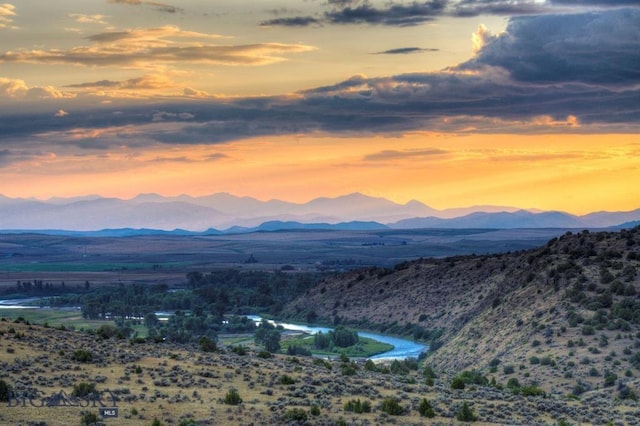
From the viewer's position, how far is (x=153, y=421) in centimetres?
4091

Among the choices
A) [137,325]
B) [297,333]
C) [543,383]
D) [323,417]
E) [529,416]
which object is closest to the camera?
[323,417]

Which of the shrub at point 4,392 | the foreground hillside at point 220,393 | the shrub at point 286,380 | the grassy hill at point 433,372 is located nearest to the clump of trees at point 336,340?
the grassy hill at point 433,372

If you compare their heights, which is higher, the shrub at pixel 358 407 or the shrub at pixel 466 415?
the shrub at pixel 358 407

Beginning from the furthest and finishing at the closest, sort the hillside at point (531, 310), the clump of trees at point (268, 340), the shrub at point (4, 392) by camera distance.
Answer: the clump of trees at point (268, 340)
the hillside at point (531, 310)
the shrub at point (4, 392)

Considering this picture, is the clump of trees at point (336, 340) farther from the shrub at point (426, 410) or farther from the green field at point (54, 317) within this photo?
the shrub at point (426, 410)

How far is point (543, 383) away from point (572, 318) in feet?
52.4

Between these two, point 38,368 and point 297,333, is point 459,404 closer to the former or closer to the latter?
point 38,368

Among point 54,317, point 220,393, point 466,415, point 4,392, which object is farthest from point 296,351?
point 54,317

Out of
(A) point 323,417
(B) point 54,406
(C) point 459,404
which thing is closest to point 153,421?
(B) point 54,406

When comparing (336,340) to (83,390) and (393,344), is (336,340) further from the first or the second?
(83,390)

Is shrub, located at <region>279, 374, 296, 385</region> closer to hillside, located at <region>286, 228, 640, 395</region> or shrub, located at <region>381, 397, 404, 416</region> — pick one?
shrub, located at <region>381, 397, 404, 416</region>

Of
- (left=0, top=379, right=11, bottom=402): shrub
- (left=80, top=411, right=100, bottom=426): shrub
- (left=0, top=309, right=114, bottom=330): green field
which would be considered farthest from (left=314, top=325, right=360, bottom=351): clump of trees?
(left=80, top=411, right=100, bottom=426): shrub

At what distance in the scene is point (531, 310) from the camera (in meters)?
94.4

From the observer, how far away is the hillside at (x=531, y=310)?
2938 inches
